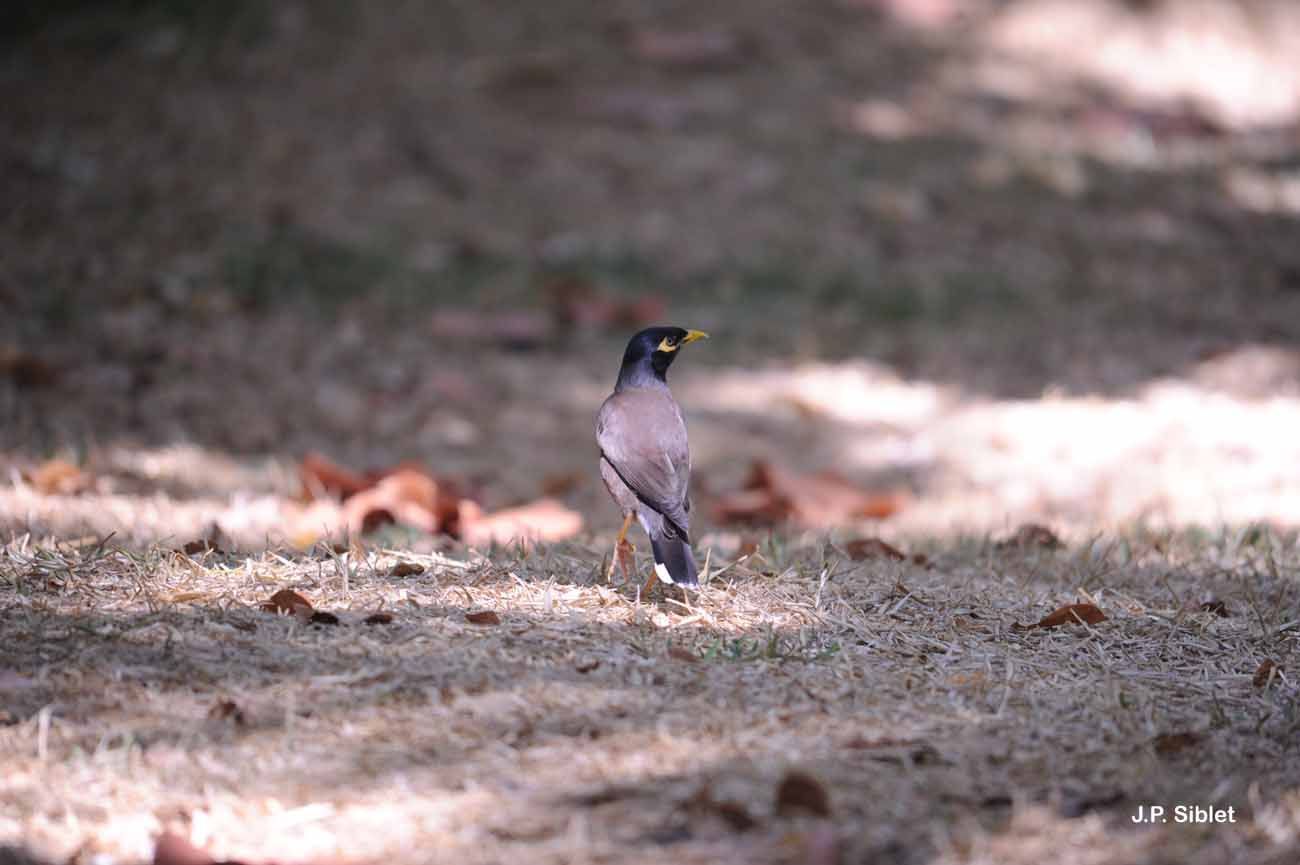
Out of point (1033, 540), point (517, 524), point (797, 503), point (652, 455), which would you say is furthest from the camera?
point (797, 503)

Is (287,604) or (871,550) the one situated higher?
(287,604)

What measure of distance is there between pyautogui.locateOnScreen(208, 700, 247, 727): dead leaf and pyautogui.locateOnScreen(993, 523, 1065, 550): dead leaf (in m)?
2.44

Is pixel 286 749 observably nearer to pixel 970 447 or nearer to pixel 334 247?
pixel 970 447

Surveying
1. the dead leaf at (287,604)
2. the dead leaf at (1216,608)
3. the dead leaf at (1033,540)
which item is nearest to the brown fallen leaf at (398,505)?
the dead leaf at (287,604)

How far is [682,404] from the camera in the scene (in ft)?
22.5

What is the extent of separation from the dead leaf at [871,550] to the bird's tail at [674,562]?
807 mm

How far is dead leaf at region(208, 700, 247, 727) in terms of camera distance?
2643 mm

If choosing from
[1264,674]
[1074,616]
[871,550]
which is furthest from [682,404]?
[1264,674]

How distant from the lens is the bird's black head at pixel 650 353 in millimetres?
3732

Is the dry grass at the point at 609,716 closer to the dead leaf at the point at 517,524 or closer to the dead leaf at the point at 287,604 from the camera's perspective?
the dead leaf at the point at 287,604

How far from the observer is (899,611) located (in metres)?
3.31

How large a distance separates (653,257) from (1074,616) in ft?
17.0

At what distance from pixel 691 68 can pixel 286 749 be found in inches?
305

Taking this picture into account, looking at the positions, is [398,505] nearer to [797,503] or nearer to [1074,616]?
[797,503]
